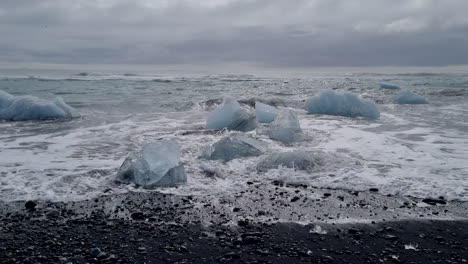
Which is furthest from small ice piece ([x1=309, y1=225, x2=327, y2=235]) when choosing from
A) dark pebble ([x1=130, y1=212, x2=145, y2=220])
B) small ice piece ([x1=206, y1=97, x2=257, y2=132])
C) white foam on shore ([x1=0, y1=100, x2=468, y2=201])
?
small ice piece ([x1=206, y1=97, x2=257, y2=132])

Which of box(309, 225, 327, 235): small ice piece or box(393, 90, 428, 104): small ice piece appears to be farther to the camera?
box(393, 90, 428, 104): small ice piece

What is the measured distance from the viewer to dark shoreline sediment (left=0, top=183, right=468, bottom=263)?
2.72 m

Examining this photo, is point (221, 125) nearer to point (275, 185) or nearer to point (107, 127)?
point (107, 127)

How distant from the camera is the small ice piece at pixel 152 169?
433 cm

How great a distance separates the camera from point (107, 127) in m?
8.57

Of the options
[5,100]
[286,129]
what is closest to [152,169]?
[286,129]

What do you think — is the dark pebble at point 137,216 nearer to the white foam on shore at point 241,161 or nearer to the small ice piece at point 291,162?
the white foam on shore at point 241,161

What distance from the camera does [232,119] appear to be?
8.28 m

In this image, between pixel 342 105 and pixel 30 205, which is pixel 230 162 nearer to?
pixel 30 205

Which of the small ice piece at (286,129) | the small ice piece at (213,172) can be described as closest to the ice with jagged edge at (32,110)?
the small ice piece at (286,129)

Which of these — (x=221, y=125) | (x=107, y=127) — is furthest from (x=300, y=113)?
(x=107, y=127)

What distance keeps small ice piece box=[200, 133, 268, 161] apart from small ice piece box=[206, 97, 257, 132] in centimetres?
254

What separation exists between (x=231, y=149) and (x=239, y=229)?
7.92 ft

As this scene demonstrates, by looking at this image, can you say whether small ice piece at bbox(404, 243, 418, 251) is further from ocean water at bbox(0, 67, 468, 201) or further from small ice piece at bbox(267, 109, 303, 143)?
small ice piece at bbox(267, 109, 303, 143)
